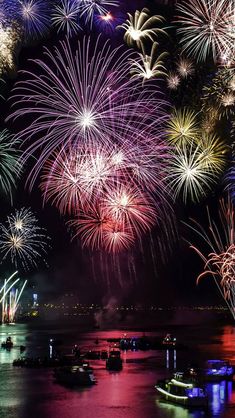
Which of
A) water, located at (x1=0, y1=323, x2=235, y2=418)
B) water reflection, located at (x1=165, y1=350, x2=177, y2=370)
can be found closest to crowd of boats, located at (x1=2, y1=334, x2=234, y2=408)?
water, located at (x1=0, y1=323, x2=235, y2=418)

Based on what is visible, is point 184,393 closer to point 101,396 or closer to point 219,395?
point 219,395

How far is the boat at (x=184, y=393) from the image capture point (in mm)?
30280

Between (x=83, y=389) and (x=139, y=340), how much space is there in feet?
125

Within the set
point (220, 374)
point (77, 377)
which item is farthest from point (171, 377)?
point (77, 377)

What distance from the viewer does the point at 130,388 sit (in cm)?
3875

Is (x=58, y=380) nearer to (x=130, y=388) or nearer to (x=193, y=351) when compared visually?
(x=130, y=388)

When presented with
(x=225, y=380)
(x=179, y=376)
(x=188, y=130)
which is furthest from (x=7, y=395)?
(x=188, y=130)

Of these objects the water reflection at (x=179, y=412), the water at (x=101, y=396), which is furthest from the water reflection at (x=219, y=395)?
the water reflection at (x=179, y=412)

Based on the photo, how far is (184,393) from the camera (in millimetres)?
31109

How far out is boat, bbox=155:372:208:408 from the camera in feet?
99.3

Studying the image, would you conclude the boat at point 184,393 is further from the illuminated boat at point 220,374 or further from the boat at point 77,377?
the illuminated boat at point 220,374

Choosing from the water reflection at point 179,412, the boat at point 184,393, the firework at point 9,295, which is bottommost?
the water reflection at point 179,412

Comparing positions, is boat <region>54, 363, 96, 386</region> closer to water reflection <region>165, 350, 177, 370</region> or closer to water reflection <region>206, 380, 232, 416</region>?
water reflection <region>206, 380, 232, 416</region>

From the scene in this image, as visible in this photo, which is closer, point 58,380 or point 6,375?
point 58,380
